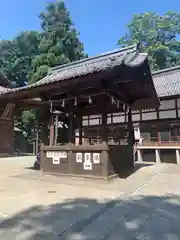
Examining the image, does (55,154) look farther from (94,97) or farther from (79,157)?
(94,97)

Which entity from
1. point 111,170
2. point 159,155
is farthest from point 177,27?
point 111,170

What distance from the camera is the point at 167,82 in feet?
59.6

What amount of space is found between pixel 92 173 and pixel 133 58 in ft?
13.6

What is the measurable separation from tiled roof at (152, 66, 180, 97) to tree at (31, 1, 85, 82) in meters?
11.0

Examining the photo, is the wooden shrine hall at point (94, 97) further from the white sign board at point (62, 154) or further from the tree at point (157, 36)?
the tree at point (157, 36)

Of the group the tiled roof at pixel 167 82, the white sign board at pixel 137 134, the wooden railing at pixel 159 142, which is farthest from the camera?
the white sign board at pixel 137 134

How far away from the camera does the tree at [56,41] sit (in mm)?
23328

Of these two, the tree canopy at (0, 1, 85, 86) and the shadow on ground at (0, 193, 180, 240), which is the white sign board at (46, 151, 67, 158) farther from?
the tree canopy at (0, 1, 85, 86)

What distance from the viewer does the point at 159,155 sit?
1577cm

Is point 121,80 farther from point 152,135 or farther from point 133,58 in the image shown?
point 152,135

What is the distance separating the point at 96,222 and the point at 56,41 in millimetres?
29024

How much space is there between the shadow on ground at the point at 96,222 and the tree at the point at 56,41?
18298 mm

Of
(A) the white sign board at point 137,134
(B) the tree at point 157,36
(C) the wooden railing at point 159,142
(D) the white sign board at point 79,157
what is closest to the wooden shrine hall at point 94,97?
(D) the white sign board at point 79,157

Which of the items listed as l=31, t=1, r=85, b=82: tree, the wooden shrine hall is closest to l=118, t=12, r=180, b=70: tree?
l=31, t=1, r=85, b=82: tree
